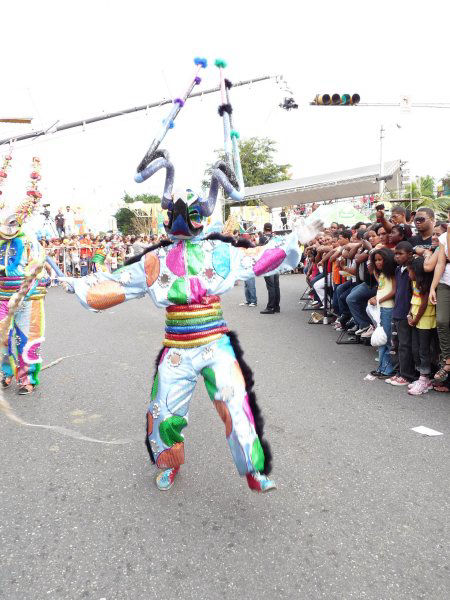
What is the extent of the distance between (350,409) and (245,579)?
229 cm

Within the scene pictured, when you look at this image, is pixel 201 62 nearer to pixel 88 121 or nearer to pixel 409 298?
pixel 409 298

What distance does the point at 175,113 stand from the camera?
127 inches

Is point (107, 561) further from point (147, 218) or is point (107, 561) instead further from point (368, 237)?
point (147, 218)

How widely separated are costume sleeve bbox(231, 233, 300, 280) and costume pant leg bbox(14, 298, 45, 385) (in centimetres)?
296

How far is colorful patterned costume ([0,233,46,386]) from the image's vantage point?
4875 mm

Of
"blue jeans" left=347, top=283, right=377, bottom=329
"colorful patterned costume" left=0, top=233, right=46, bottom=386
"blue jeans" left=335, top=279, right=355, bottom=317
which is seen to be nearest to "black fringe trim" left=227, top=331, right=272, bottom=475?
"colorful patterned costume" left=0, top=233, right=46, bottom=386

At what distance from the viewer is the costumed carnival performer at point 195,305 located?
262 cm

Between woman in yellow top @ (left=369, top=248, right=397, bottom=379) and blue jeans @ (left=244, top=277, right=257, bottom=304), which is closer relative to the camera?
Answer: woman in yellow top @ (left=369, top=248, right=397, bottom=379)

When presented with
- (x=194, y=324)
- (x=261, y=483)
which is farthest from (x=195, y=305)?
(x=261, y=483)

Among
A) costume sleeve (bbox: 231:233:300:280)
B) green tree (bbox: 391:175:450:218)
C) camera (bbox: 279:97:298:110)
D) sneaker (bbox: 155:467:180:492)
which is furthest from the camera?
green tree (bbox: 391:175:450:218)

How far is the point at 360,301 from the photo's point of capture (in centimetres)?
653

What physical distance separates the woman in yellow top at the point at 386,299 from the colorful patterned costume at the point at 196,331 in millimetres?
2564

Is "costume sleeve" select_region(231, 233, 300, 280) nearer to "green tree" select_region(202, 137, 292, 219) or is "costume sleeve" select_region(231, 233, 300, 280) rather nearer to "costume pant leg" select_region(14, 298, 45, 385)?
"costume pant leg" select_region(14, 298, 45, 385)

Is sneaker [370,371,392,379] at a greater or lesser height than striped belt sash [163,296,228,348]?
lesser
